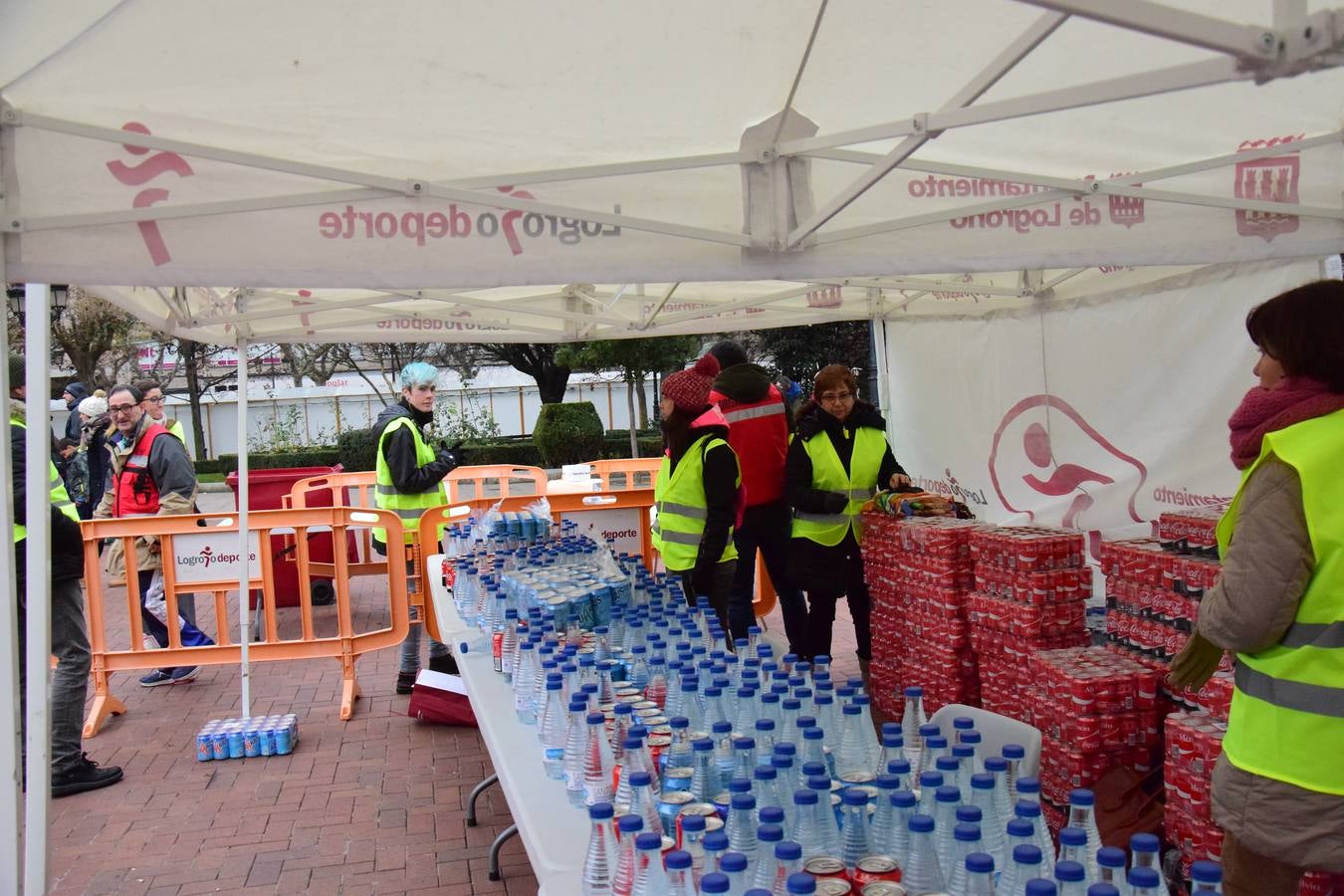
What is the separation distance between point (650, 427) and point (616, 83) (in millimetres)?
33981

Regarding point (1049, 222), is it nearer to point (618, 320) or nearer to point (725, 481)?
point (725, 481)

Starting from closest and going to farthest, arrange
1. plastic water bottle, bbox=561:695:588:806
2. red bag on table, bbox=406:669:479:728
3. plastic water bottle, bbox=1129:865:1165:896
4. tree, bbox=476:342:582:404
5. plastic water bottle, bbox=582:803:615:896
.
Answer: plastic water bottle, bbox=1129:865:1165:896 → plastic water bottle, bbox=582:803:615:896 → plastic water bottle, bbox=561:695:588:806 → red bag on table, bbox=406:669:479:728 → tree, bbox=476:342:582:404

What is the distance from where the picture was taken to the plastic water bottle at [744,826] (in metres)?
2.09

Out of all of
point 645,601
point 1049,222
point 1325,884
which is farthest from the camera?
point 645,601

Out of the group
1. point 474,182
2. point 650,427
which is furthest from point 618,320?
point 650,427

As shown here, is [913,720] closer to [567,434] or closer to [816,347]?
[816,347]

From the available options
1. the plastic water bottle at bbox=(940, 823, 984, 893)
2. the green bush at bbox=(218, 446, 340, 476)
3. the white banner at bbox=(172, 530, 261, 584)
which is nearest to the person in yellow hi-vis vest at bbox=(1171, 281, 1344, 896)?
the plastic water bottle at bbox=(940, 823, 984, 893)

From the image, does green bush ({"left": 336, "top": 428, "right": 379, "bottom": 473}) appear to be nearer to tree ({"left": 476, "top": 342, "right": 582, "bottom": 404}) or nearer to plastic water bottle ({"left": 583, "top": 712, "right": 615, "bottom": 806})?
tree ({"left": 476, "top": 342, "right": 582, "bottom": 404})

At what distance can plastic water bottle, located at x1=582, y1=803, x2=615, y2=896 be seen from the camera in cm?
219

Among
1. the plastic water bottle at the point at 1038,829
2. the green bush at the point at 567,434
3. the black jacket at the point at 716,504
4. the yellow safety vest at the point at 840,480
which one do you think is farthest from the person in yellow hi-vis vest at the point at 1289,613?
the green bush at the point at 567,434

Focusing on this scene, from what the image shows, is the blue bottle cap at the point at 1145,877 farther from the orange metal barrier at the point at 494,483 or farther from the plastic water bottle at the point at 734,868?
the orange metal barrier at the point at 494,483

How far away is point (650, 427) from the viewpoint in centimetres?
3756

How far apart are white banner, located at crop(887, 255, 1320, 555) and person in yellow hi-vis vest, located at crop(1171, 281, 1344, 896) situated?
343 cm

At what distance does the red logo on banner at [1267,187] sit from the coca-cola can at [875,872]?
313cm
